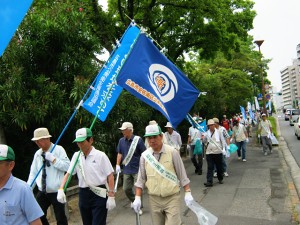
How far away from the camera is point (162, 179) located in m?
4.34

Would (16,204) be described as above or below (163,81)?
below

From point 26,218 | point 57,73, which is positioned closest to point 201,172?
point 57,73

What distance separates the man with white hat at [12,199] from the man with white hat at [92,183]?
69.3 inches

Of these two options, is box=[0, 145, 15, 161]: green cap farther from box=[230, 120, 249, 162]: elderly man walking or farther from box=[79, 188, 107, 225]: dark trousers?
box=[230, 120, 249, 162]: elderly man walking

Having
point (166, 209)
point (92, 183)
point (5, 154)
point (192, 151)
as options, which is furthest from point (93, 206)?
point (192, 151)

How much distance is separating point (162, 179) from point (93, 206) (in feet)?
3.42

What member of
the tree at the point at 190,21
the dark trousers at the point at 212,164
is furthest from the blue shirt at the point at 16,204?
the tree at the point at 190,21

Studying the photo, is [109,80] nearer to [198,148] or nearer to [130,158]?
[130,158]

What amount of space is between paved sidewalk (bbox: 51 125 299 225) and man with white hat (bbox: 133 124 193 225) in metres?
2.14

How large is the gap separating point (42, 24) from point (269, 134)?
11.1 m

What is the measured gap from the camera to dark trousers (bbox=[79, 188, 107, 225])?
4.61 metres

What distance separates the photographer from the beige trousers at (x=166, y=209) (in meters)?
4.30

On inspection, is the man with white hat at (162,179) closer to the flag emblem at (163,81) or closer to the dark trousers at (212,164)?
the flag emblem at (163,81)

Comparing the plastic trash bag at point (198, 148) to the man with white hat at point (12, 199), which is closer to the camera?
the man with white hat at point (12, 199)
